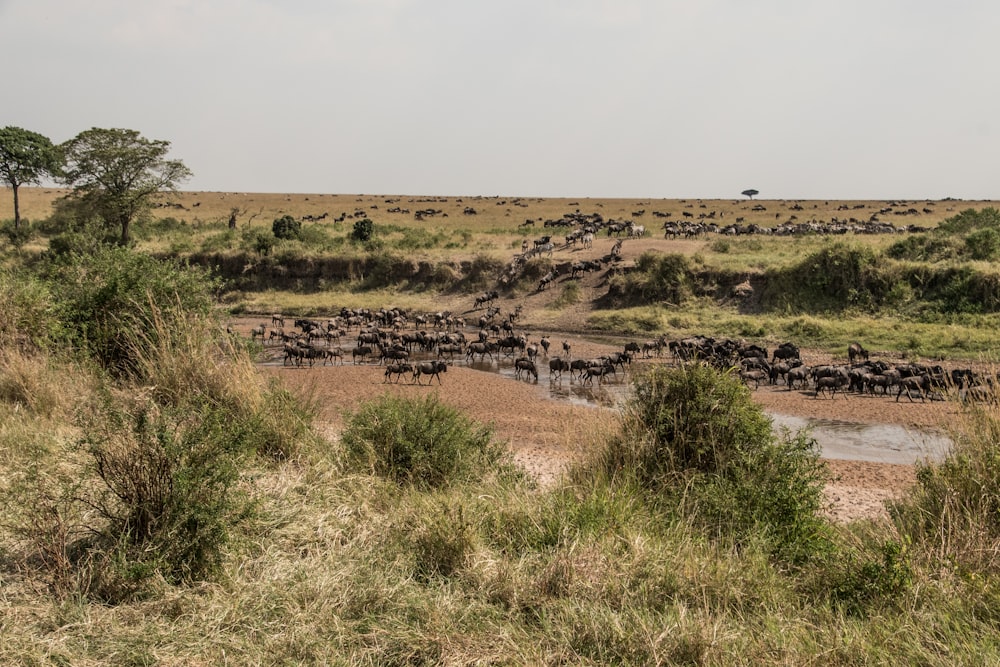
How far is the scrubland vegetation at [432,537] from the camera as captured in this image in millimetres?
4266

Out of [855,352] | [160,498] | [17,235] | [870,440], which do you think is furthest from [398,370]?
[17,235]

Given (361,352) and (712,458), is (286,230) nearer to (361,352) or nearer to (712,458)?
(361,352)

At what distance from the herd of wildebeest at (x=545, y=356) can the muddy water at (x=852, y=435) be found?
3.92 ft

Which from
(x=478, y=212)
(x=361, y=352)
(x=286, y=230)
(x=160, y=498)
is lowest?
(x=361, y=352)

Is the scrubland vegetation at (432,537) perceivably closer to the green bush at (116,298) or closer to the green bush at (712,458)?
the green bush at (712,458)

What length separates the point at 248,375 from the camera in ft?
26.4

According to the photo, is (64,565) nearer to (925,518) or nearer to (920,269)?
(925,518)

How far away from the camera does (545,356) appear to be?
2716 cm

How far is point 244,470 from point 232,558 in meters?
1.39

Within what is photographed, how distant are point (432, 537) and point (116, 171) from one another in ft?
153

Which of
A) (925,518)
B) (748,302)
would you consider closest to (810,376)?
(748,302)

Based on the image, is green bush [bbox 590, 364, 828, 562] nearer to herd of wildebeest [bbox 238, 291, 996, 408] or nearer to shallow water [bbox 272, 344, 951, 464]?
shallow water [bbox 272, 344, 951, 464]

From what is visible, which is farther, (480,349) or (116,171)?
(116,171)

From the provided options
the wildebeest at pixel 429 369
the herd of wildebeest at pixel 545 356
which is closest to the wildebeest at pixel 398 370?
the herd of wildebeest at pixel 545 356
